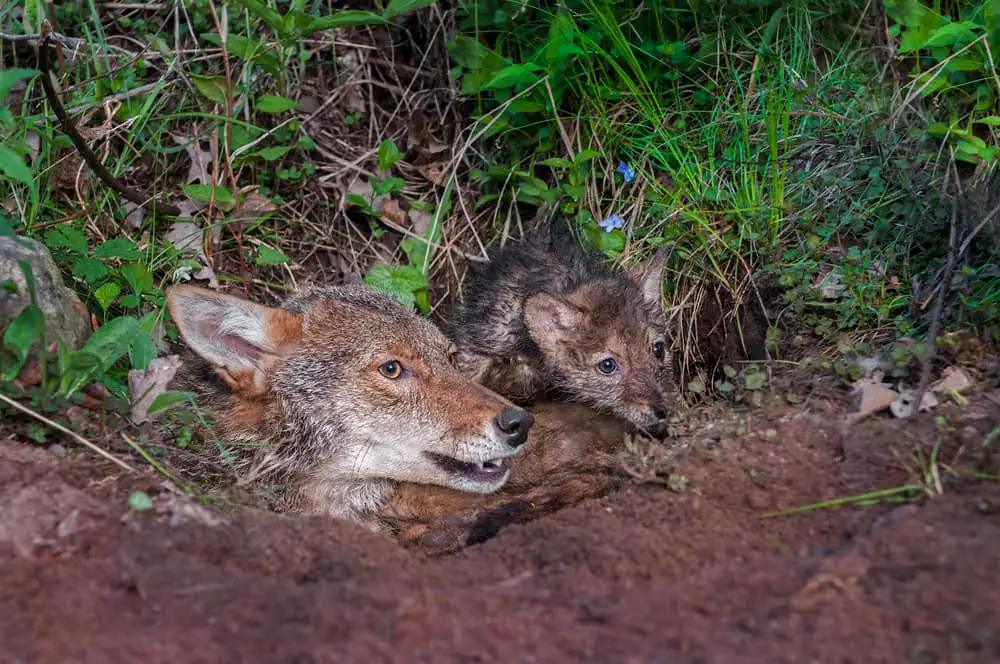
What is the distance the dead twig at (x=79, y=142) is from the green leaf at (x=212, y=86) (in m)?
0.72

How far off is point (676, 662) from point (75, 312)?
3.45 m

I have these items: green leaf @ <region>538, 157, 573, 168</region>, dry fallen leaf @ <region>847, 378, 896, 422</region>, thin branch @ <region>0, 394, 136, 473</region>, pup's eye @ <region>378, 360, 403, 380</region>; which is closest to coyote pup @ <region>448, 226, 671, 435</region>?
green leaf @ <region>538, 157, 573, 168</region>

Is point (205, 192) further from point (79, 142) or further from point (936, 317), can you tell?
point (936, 317)

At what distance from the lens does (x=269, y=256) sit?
5645mm

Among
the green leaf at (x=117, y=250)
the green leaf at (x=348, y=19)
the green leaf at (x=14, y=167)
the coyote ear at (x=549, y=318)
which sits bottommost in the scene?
the coyote ear at (x=549, y=318)

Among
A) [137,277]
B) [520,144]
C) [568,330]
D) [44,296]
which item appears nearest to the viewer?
[44,296]

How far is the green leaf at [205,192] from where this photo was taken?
5531mm

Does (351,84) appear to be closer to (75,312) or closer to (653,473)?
(75,312)

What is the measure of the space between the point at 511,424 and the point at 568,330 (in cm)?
125

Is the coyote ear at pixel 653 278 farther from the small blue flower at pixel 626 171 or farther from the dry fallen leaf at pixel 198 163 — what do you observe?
the dry fallen leaf at pixel 198 163

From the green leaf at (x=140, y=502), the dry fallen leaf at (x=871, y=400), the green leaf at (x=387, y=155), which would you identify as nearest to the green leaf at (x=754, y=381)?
the dry fallen leaf at (x=871, y=400)

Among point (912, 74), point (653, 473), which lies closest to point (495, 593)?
point (653, 473)

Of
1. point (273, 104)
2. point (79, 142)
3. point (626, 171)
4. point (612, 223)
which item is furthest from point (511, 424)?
point (79, 142)

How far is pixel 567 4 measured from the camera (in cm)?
573
